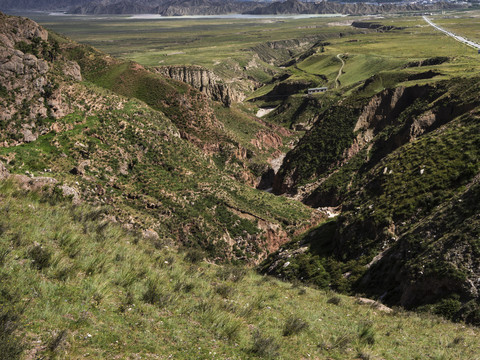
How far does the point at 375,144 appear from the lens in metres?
55.5

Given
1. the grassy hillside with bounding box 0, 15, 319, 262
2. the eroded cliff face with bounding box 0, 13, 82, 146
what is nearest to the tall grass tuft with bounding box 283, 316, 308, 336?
the grassy hillside with bounding box 0, 15, 319, 262

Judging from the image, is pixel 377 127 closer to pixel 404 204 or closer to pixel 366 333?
pixel 404 204

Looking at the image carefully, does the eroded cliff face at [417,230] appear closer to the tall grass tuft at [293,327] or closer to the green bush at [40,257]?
the tall grass tuft at [293,327]

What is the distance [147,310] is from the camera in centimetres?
900

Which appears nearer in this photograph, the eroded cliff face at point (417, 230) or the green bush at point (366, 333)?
the green bush at point (366, 333)

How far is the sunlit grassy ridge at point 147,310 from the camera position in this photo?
7.43 metres

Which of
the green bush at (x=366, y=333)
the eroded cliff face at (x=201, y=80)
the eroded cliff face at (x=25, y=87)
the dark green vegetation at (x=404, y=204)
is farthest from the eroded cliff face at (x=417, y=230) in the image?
the eroded cliff face at (x=201, y=80)

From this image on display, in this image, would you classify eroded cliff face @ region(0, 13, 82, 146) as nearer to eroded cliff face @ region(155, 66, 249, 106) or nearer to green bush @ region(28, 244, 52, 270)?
green bush @ region(28, 244, 52, 270)

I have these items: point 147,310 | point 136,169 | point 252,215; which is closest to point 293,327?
point 147,310

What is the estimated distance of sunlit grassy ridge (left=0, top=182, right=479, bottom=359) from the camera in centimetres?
743

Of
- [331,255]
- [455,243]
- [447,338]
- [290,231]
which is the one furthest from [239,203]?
[447,338]

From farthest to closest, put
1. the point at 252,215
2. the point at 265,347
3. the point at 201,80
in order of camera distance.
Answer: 1. the point at 201,80
2. the point at 252,215
3. the point at 265,347

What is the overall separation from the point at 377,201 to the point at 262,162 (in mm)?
43602

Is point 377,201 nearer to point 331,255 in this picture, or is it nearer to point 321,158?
point 331,255
